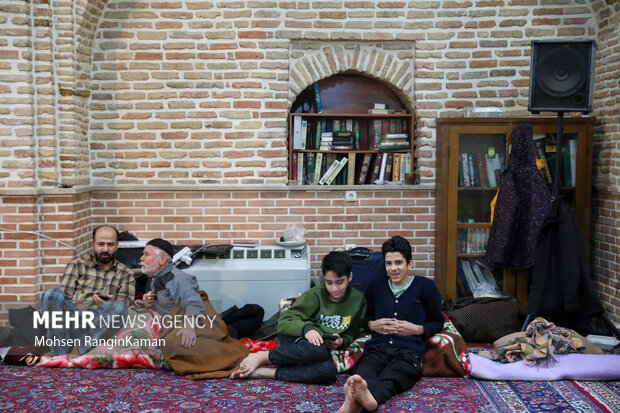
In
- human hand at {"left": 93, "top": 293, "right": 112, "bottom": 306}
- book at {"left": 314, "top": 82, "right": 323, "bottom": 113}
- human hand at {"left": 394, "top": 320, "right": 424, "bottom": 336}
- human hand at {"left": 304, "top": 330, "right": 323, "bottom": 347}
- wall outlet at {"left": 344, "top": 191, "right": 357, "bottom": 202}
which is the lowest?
human hand at {"left": 304, "top": 330, "right": 323, "bottom": 347}

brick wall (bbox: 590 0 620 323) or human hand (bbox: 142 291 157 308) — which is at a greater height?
brick wall (bbox: 590 0 620 323)

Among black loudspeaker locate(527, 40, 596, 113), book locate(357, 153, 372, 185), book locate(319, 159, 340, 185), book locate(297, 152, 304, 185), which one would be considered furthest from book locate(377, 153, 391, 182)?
black loudspeaker locate(527, 40, 596, 113)

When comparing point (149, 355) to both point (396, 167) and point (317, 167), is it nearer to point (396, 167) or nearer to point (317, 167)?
point (317, 167)

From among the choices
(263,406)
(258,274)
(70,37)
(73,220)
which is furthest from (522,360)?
(70,37)

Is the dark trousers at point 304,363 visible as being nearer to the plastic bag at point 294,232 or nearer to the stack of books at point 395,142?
the plastic bag at point 294,232

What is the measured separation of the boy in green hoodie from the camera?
388 cm

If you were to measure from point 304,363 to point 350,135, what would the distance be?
94.9 inches

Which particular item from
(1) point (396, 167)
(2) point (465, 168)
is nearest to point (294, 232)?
(1) point (396, 167)

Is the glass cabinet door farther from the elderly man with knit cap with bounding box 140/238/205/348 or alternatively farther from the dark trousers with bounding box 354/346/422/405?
the elderly man with knit cap with bounding box 140/238/205/348

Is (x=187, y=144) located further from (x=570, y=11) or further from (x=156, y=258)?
(x=570, y=11)

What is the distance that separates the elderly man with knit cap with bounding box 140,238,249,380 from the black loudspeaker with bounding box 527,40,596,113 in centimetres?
283

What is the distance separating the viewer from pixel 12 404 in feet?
11.4

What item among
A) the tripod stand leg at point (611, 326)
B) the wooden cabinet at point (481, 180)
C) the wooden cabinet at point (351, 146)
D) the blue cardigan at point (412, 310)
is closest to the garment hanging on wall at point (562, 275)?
the tripod stand leg at point (611, 326)

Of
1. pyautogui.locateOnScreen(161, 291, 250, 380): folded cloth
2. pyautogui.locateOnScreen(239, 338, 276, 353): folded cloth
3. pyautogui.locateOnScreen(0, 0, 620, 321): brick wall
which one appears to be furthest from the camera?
pyautogui.locateOnScreen(0, 0, 620, 321): brick wall
